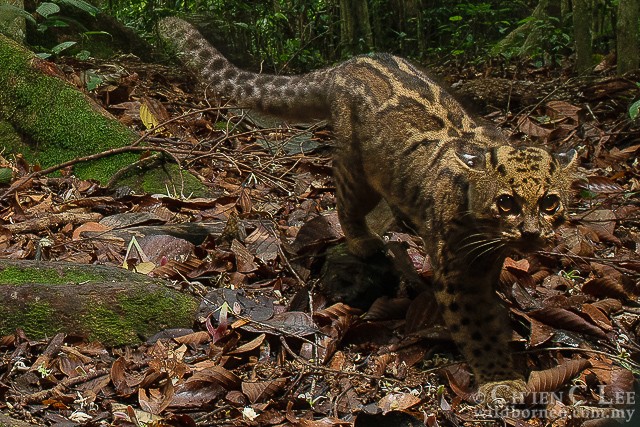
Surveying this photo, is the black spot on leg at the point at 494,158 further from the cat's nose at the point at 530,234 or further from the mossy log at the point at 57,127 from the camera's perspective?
the mossy log at the point at 57,127

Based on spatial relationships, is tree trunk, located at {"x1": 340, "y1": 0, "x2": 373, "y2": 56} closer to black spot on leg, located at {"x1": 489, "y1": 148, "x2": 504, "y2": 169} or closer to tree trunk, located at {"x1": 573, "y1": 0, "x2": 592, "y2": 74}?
tree trunk, located at {"x1": 573, "y1": 0, "x2": 592, "y2": 74}

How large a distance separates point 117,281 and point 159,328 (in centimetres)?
41

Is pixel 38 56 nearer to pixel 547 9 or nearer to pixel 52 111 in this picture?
pixel 52 111

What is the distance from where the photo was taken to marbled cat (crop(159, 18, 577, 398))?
4797 mm

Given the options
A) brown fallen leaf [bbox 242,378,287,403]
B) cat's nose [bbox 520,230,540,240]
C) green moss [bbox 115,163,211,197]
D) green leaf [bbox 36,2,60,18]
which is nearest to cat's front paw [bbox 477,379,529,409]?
cat's nose [bbox 520,230,540,240]

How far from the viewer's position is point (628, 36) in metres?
9.73

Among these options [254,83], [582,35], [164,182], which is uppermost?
[582,35]

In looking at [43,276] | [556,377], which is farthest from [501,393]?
[43,276]

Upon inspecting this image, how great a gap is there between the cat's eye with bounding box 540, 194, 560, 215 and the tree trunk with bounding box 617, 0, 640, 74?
5.59 metres

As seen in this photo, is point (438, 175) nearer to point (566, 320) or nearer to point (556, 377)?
point (566, 320)

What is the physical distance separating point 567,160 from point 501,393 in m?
1.42

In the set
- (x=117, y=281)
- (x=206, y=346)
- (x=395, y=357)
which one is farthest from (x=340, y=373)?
(x=117, y=281)

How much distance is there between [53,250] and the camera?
6.32m

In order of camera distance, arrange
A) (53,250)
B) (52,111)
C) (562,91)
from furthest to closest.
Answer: (562,91)
(52,111)
(53,250)
